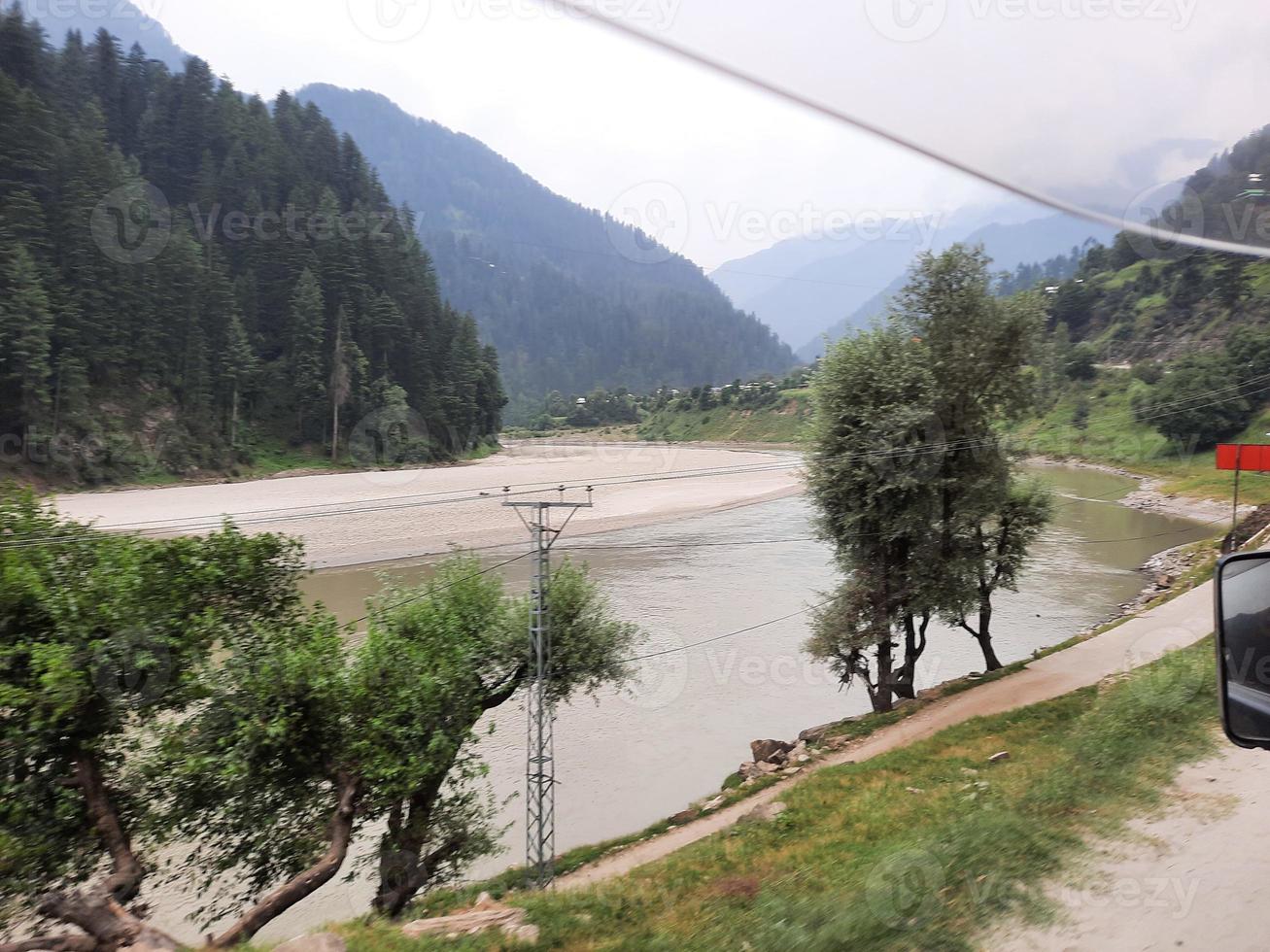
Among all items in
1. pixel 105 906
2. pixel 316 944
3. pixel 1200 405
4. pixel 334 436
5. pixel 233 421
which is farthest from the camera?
pixel 334 436

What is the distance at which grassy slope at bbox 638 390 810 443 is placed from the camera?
256 feet

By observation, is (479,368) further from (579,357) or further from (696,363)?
(579,357)

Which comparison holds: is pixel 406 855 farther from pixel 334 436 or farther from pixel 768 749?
pixel 334 436

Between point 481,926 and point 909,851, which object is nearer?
point 909,851

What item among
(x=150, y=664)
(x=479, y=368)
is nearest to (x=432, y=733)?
(x=150, y=664)

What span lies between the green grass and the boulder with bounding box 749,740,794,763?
3.22m

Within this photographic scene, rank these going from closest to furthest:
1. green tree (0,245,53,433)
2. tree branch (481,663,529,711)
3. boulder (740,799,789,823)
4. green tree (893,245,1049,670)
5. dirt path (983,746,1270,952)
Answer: dirt path (983,746,1270,952)
boulder (740,799,789,823)
tree branch (481,663,529,711)
green tree (893,245,1049,670)
green tree (0,245,53,433)

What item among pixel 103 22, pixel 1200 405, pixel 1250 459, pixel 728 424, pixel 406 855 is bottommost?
pixel 406 855

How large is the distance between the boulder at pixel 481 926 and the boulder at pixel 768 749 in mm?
9347

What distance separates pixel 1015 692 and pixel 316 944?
14307 millimetres

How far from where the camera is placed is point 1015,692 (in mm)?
14938

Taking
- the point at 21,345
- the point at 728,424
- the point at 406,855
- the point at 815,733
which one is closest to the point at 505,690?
the point at 406,855

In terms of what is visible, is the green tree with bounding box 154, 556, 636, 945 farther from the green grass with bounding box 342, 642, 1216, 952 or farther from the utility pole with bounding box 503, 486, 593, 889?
the green grass with bounding box 342, 642, 1216, 952

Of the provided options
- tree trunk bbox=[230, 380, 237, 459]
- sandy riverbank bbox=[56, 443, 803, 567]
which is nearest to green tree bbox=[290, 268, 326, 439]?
tree trunk bbox=[230, 380, 237, 459]
